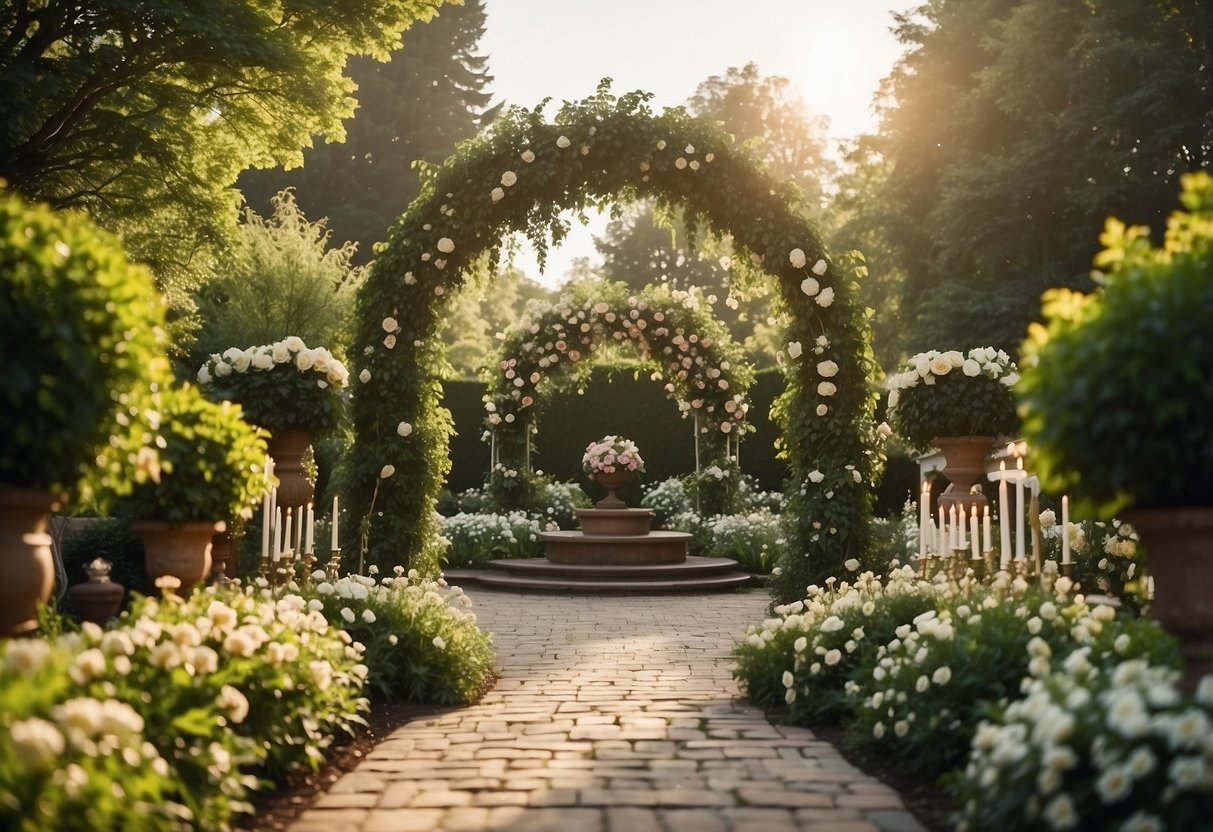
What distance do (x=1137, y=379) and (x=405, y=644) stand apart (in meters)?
3.93

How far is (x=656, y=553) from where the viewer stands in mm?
12992

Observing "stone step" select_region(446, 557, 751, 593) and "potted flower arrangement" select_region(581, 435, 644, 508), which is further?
"potted flower arrangement" select_region(581, 435, 644, 508)

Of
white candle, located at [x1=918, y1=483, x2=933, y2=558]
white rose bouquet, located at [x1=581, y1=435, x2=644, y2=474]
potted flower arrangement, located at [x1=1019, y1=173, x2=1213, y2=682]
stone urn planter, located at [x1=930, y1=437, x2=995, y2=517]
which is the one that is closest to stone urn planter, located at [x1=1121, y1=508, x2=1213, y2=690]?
potted flower arrangement, located at [x1=1019, y1=173, x2=1213, y2=682]

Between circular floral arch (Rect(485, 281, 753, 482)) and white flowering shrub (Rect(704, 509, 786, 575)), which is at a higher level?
circular floral arch (Rect(485, 281, 753, 482))

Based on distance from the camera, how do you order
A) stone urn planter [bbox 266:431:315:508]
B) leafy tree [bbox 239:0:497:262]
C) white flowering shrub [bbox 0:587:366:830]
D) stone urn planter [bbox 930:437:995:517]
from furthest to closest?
leafy tree [bbox 239:0:497:262] → stone urn planter [bbox 930:437:995:517] → stone urn planter [bbox 266:431:315:508] → white flowering shrub [bbox 0:587:366:830]

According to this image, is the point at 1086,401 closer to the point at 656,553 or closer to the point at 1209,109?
the point at 656,553

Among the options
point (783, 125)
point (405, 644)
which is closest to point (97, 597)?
point (405, 644)

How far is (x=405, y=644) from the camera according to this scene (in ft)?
18.4

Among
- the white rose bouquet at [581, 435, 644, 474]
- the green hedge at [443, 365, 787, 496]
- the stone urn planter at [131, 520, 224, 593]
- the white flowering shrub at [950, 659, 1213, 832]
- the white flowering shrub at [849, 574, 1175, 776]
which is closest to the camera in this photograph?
the white flowering shrub at [950, 659, 1213, 832]

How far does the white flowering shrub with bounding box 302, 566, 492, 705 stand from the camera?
17.9 ft

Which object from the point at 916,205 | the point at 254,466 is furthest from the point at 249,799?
A: the point at 916,205

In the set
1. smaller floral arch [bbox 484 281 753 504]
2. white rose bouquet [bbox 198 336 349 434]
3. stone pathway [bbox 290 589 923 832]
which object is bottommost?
stone pathway [bbox 290 589 923 832]

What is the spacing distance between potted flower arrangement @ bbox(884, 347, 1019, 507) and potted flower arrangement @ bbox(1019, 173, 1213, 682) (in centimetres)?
460

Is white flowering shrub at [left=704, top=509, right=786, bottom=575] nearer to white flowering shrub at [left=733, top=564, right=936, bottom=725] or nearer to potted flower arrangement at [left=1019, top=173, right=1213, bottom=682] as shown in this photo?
white flowering shrub at [left=733, top=564, right=936, bottom=725]
